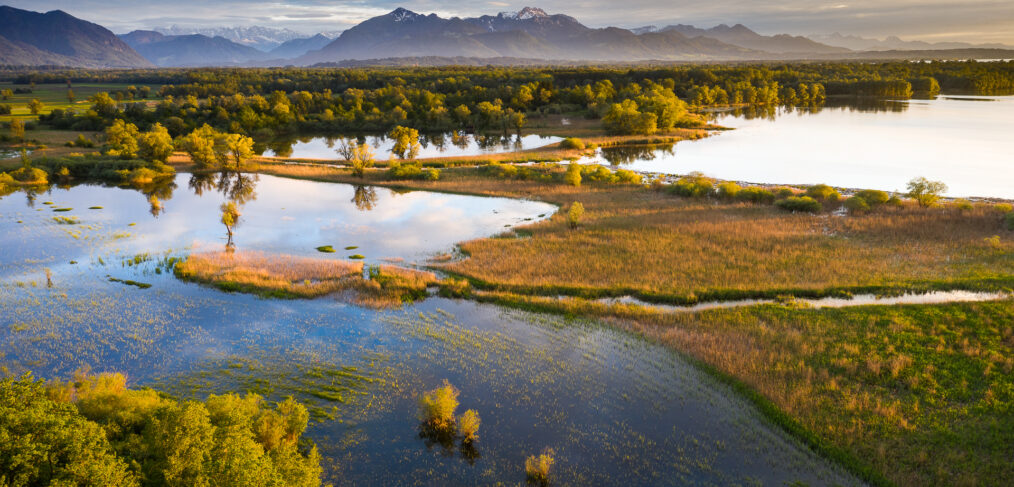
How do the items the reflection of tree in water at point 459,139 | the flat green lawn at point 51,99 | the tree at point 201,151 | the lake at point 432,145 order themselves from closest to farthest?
the tree at point 201,151
the lake at point 432,145
the reflection of tree in water at point 459,139
the flat green lawn at point 51,99

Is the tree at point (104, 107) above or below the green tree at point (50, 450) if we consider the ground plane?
above

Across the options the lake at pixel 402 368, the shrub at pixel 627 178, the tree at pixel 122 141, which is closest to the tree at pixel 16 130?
the tree at pixel 122 141

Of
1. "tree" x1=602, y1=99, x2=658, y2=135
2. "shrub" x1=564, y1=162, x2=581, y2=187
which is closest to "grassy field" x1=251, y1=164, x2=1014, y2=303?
"shrub" x1=564, y1=162, x2=581, y2=187

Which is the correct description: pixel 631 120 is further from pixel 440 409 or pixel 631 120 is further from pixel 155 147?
pixel 440 409

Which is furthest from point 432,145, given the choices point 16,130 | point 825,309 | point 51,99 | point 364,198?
point 51,99

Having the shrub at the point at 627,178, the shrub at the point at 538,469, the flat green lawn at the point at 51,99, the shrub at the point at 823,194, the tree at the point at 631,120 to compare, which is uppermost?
the flat green lawn at the point at 51,99

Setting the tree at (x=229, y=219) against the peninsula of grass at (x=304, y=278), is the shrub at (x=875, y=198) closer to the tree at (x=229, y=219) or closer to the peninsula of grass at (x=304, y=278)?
the peninsula of grass at (x=304, y=278)

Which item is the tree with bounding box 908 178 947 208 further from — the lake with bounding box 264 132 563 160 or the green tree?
the lake with bounding box 264 132 563 160
